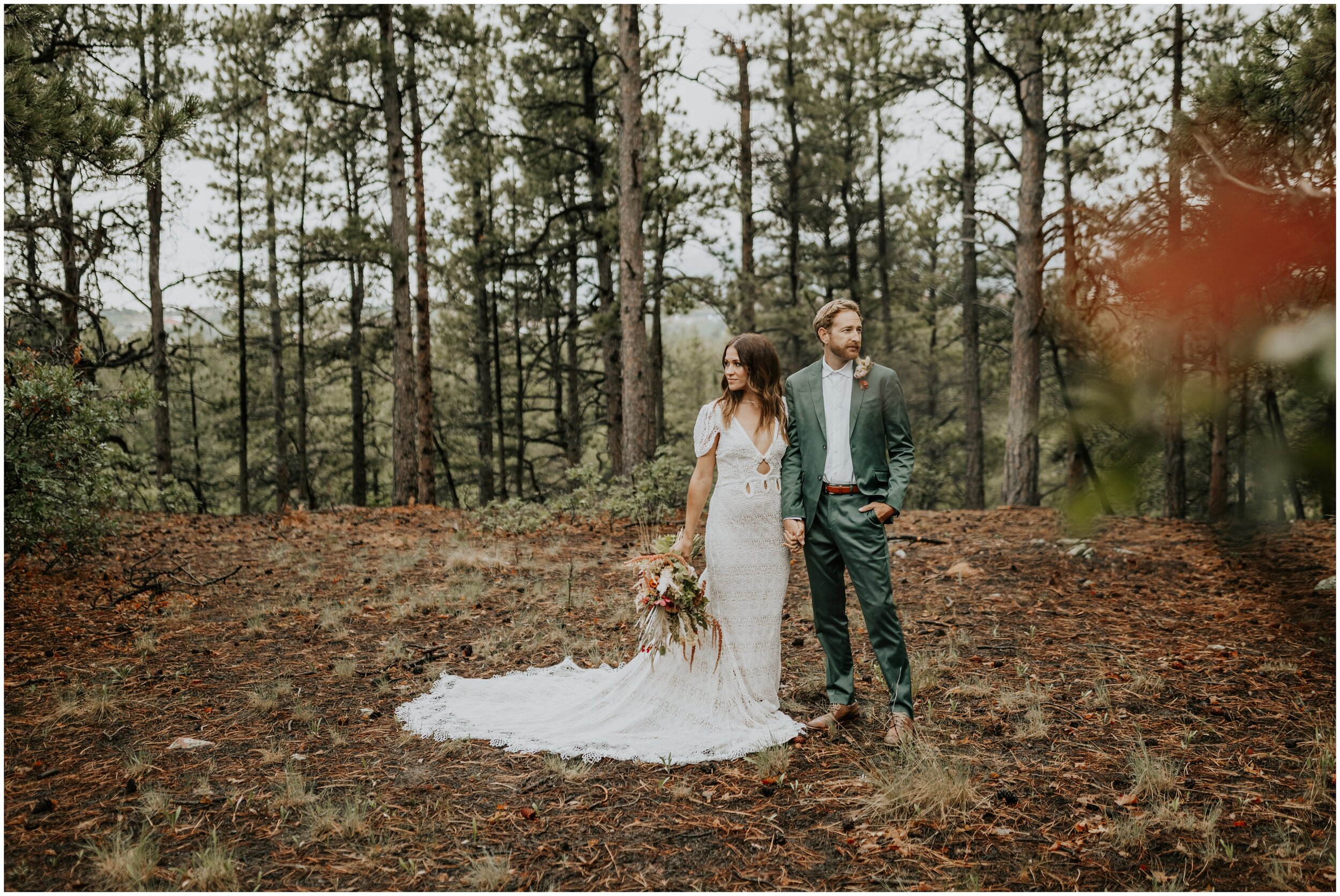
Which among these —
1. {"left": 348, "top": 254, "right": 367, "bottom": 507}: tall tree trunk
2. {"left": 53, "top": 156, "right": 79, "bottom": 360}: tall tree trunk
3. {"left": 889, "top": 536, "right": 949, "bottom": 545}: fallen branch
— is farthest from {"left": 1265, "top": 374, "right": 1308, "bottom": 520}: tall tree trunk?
{"left": 348, "top": 254, "right": 367, "bottom": 507}: tall tree trunk

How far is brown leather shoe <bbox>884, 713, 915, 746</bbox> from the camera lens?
12.0 feet

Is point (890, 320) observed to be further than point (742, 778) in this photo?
Yes

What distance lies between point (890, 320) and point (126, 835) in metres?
18.3

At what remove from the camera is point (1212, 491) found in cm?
84

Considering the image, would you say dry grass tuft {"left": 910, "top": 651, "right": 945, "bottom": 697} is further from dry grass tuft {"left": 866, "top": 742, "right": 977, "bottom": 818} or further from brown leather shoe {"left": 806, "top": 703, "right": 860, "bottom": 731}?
dry grass tuft {"left": 866, "top": 742, "right": 977, "bottom": 818}

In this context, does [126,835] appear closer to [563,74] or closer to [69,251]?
[69,251]

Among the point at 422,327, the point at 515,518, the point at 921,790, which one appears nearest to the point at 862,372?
the point at 921,790

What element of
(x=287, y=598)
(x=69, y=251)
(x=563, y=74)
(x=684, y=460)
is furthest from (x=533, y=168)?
(x=287, y=598)

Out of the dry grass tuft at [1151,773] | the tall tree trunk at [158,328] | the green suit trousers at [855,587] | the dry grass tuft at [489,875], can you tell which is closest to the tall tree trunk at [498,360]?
the tall tree trunk at [158,328]

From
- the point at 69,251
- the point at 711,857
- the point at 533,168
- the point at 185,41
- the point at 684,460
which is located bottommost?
the point at 711,857

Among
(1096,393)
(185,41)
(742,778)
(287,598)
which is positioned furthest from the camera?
(185,41)

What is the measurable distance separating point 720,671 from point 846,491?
1.17 m

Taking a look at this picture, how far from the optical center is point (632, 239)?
1062 centimetres

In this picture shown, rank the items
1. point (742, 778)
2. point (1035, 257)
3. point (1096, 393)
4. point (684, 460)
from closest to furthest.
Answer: point (1096, 393)
point (1035, 257)
point (742, 778)
point (684, 460)
